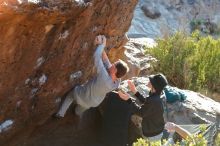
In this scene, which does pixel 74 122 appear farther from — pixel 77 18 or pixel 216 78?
pixel 216 78

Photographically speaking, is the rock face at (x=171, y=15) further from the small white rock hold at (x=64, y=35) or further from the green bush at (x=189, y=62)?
the small white rock hold at (x=64, y=35)

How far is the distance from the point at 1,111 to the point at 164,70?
6338 mm

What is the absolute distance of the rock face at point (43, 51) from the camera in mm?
4316

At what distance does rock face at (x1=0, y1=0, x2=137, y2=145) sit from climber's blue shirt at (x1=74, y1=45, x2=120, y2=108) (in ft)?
0.39

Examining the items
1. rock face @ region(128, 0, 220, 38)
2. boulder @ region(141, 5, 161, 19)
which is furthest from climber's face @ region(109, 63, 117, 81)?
boulder @ region(141, 5, 161, 19)

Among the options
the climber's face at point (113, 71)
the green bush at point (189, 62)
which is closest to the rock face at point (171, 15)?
the green bush at point (189, 62)

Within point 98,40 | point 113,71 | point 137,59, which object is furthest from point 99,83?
point 137,59

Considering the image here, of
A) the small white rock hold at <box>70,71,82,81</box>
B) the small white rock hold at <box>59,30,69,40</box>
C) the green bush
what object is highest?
the small white rock hold at <box>59,30,69,40</box>

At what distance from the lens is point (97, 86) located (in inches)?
228

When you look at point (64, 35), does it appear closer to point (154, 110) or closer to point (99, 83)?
point (99, 83)

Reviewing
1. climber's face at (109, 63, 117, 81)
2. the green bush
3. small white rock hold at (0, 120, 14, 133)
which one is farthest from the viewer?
the green bush

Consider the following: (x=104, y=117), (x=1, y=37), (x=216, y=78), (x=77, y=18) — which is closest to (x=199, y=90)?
(x=216, y=78)

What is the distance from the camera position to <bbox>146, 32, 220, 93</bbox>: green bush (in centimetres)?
1073

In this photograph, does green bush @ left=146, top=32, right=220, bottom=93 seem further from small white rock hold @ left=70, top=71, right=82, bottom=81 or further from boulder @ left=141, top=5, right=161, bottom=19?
boulder @ left=141, top=5, right=161, bottom=19
